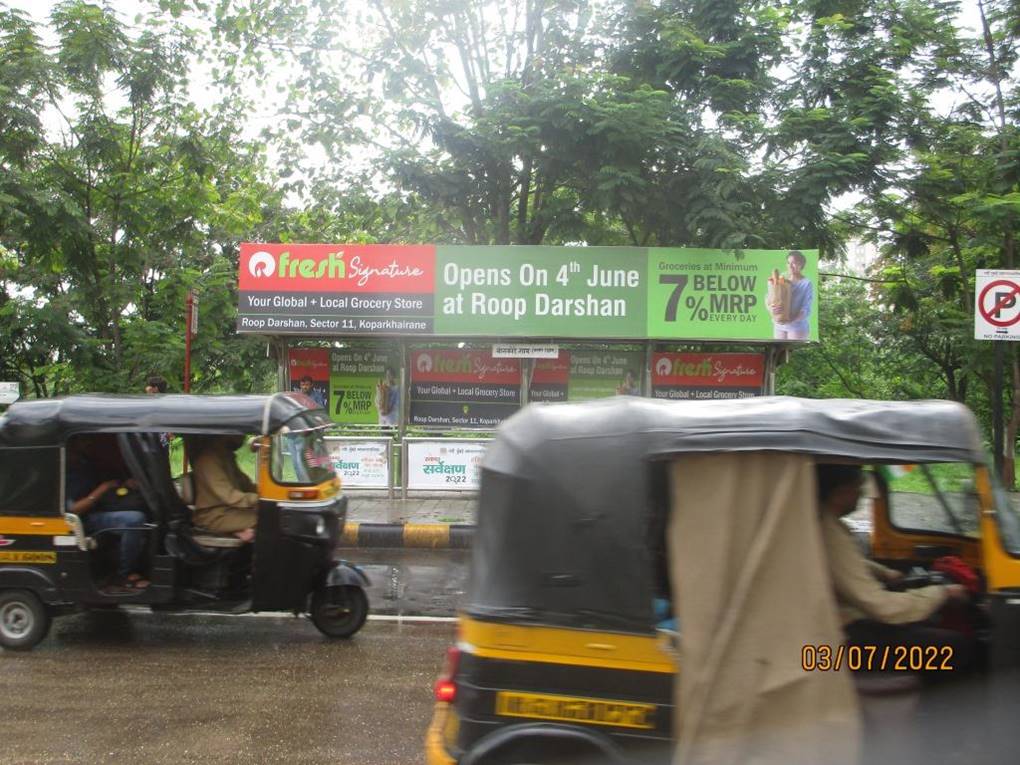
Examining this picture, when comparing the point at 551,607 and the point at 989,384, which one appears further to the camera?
the point at 989,384

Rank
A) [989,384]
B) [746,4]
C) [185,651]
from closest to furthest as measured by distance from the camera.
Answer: [185,651], [746,4], [989,384]

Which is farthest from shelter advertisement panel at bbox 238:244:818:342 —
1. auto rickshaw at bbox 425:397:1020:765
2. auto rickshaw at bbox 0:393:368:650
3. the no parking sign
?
auto rickshaw at bbox 425:397:1020:765

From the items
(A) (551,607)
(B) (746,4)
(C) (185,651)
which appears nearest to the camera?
(A) (551,607)

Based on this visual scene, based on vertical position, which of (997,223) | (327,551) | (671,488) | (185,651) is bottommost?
(185,651)

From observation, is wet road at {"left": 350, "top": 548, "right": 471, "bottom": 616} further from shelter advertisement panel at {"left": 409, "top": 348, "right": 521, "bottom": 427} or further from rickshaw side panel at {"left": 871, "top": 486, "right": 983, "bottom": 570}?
rickshaw side panel at {"left": 871, "top": 486, "right": 983, "bottom": 570}

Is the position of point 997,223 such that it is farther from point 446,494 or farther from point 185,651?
point 185,651

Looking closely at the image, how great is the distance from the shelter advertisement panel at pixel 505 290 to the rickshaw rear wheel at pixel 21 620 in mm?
6577

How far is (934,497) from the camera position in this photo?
4.03 m

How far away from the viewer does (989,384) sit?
52.2ft

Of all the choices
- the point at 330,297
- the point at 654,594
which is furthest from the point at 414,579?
the point at 654,594

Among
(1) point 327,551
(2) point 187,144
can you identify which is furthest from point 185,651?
(2) point 187,144

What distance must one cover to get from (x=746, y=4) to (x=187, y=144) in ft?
31.3

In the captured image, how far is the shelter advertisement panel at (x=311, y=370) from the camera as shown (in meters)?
13.8
